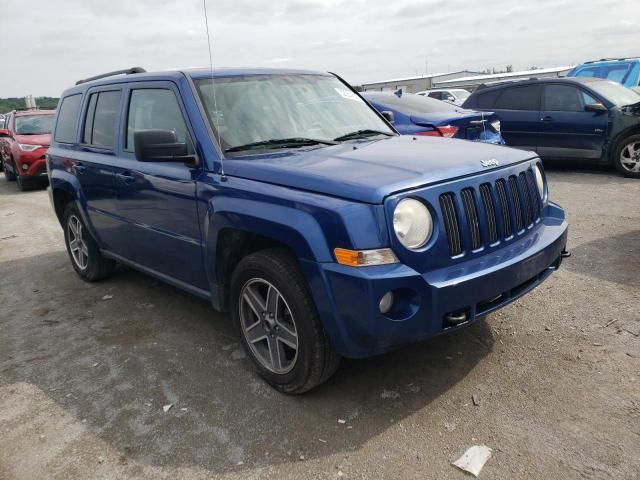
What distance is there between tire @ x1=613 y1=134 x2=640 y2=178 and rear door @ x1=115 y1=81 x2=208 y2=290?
7.71 metres

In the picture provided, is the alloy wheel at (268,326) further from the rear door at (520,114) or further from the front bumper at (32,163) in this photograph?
the front bumper at (32,163)

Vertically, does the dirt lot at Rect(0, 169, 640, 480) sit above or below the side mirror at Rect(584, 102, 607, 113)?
below

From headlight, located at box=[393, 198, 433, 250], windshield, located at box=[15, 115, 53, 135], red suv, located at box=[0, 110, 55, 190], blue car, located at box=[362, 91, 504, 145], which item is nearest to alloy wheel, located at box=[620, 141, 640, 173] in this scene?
blue car, located at box=[362, 91, 504, 145]

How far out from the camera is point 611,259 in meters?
4.93

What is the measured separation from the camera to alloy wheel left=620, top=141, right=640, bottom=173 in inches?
337

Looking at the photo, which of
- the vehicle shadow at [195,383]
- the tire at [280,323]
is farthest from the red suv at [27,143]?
the tire at [280,323]

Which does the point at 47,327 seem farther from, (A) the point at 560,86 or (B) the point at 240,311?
(A) the point at 560,86

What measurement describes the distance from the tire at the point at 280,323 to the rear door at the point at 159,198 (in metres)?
0.49

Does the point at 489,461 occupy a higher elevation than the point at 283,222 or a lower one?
lower

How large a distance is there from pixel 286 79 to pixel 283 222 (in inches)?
63.7

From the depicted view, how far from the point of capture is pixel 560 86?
30.8 ft

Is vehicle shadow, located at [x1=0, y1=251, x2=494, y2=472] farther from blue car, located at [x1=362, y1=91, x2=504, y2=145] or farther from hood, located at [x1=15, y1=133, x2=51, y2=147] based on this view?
hood, located at [x1=15, y1=133, x2=51, y2=147]

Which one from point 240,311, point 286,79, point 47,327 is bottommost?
point 47,327

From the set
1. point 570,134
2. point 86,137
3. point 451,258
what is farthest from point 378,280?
point 570,134
